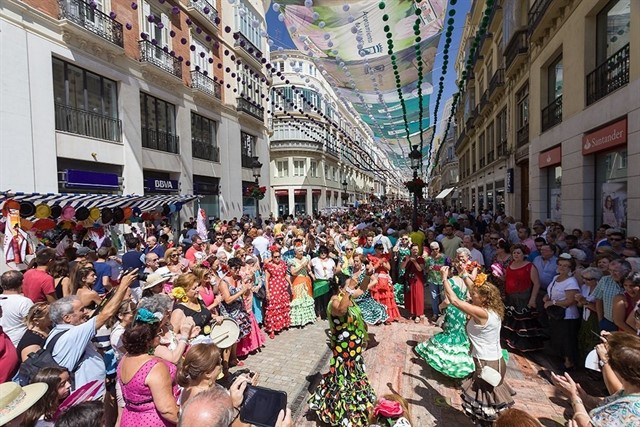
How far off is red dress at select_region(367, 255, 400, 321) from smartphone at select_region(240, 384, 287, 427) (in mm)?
5237

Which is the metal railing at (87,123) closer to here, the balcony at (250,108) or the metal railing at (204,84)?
the metal railing at (204,84)

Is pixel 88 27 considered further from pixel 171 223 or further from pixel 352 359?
pixel 352 359

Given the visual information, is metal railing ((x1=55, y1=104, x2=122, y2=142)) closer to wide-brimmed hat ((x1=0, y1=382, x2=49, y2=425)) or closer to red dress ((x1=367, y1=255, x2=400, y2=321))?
red dress ((x1=367, y1=255, x2=400, y2=321))

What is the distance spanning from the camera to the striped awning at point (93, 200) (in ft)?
24.5

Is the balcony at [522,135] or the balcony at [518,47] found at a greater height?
the balcony at [518,47]

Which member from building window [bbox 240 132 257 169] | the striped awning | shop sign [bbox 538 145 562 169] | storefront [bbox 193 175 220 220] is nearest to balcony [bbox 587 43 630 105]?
shop sign [bbox 538 145 562 169]

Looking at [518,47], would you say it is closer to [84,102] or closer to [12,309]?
[84,102]

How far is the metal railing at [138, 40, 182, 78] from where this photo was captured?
14062 millimetres

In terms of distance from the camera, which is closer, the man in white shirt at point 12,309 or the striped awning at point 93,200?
the man in white shirt at point 12,309

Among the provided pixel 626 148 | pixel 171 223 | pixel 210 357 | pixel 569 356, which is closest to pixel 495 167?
pixel 626 148

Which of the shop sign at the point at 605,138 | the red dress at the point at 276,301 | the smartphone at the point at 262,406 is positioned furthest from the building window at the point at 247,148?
the smartphone at the point at 262,406

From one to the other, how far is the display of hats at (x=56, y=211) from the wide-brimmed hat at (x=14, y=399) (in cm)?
754

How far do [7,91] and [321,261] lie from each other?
34.1 ft

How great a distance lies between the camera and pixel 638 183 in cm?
689
